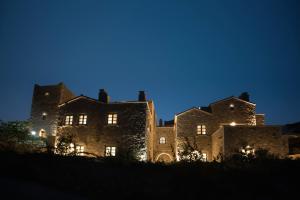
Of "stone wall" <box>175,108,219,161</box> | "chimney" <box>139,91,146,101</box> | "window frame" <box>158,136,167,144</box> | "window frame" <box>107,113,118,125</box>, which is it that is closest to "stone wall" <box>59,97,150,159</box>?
"window frame" <box>107,113,118,125</box>

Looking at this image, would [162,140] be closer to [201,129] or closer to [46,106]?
[201,129]

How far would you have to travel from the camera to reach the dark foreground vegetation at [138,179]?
888 centimetres

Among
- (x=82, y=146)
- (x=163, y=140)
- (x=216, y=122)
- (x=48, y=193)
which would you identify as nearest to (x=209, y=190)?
(x=48, y=193)

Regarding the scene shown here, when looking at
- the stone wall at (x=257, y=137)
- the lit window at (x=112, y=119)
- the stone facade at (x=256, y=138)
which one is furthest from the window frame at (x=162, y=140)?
the stone wall at (x=257, y=137)

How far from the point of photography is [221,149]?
2736cm

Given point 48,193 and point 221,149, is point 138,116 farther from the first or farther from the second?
point 48,193

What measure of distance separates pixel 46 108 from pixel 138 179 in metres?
28.8

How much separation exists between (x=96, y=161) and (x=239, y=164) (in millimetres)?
5859

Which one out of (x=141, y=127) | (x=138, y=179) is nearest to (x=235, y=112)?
Result: (x=141, y=127)

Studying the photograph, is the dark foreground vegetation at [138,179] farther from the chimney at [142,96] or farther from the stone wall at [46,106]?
the stone wall at [46,106]

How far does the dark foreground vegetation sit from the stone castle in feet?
33.2

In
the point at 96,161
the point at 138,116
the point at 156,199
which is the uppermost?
the point at 138,116

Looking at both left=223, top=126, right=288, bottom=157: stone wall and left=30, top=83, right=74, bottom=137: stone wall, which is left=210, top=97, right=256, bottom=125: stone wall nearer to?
left=223, top=126, right=288, bottom=157: stone wall

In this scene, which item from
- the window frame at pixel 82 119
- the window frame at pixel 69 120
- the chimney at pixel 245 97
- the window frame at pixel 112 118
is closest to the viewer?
the window frame at pixel 112 118
